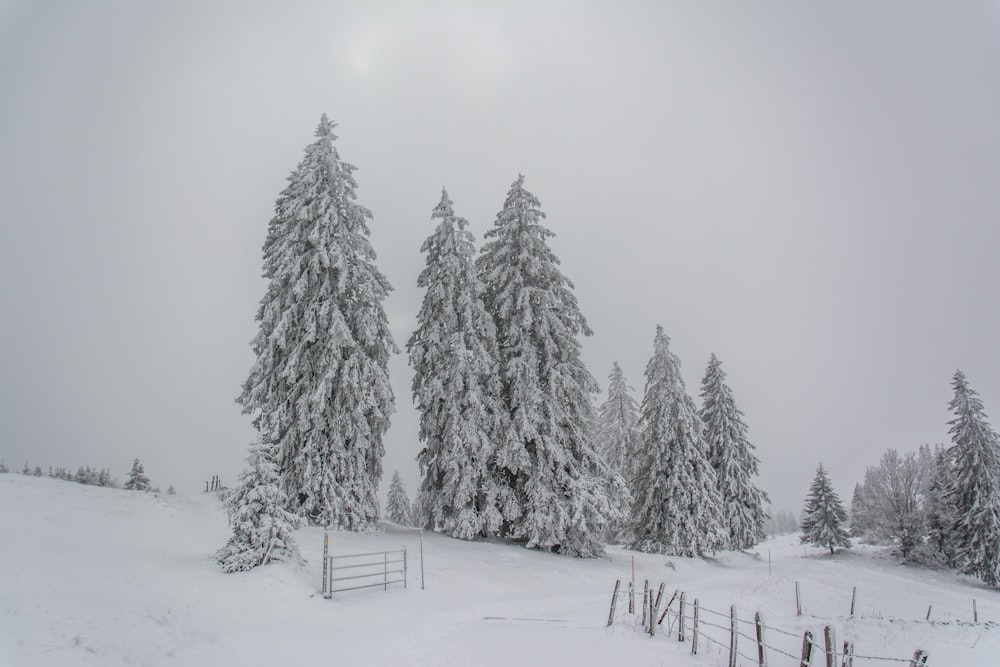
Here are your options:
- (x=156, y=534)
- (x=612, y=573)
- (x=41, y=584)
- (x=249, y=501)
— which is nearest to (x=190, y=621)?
(x=41, y=584)

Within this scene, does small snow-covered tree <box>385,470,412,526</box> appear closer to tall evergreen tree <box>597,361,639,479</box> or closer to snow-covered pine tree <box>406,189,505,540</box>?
tall evergreen tree <box>597,361,639,479</box>

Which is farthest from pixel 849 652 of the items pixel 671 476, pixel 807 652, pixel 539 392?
pixel 671 476

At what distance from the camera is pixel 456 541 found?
67.1 feet

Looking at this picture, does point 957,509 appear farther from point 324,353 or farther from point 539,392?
point 324,353

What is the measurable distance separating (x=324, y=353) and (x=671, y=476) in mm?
22436

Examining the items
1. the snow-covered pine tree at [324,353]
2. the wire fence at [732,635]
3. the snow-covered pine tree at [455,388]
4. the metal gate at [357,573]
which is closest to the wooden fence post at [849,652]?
the wire fence at [732,635]

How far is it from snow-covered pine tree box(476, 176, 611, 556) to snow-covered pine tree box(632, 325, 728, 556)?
10.00m

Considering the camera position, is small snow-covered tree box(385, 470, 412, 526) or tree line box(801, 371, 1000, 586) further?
small snow-covered tree box(385, 470, 412, 526)

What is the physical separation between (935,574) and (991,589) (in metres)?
3.33

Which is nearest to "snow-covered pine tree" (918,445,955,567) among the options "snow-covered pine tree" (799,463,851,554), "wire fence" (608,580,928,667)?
"snow-covered pine tree" (799,463,851,554)

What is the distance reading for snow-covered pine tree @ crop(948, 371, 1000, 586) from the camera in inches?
1285

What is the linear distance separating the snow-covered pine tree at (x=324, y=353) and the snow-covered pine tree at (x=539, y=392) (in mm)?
5726

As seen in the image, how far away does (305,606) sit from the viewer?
433 inches

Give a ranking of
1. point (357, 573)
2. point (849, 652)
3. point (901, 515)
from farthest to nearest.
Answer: point (901, 515)
point (357, 573)
point (849, 652)
